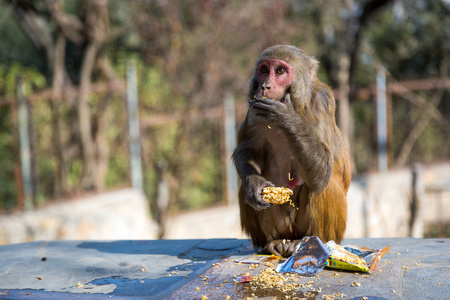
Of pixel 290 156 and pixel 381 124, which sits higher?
pixel 381 124

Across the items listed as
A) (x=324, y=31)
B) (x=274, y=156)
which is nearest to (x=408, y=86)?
(x=324, y=31)

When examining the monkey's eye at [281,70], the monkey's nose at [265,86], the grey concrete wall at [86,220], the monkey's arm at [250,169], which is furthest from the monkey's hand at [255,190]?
the grey concrete wall at [86,220]

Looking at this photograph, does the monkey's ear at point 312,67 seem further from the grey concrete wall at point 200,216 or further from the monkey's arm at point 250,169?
the grey concrete wall at point 200,216

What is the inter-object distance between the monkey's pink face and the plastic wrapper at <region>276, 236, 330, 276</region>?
3.09 feet

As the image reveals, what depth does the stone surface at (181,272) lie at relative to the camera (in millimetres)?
2885

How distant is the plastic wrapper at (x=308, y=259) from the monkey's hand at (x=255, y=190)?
0.34 meters

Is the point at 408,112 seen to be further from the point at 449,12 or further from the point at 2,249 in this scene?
the point at 2,249

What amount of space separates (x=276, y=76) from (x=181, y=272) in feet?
4.52

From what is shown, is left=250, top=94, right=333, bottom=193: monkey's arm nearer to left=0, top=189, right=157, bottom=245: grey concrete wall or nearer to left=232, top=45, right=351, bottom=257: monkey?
left=232, top=45, right=351, bottom=257: monkey

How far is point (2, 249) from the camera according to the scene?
4.31 meters

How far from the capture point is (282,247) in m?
3.60

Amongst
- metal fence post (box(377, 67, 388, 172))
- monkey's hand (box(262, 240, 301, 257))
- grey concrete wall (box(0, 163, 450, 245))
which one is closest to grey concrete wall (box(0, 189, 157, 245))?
grey concrete wall (box(0, 163, 450, 245))

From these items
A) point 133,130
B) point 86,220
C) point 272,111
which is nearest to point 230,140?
point 133,130

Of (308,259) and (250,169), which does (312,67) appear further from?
(308,259)
